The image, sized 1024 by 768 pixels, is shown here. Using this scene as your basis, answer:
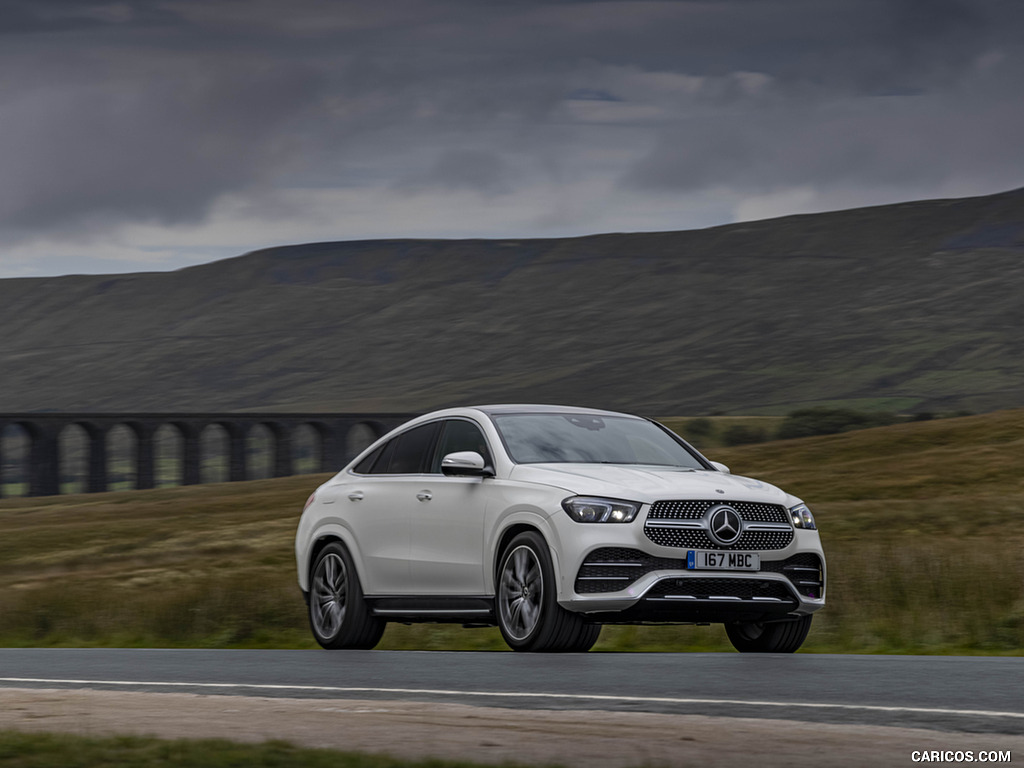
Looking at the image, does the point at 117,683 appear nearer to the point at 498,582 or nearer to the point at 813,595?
the point at 498,582

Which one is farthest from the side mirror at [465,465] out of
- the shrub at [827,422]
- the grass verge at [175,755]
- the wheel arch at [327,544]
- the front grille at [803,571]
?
the shrub at [827,422]

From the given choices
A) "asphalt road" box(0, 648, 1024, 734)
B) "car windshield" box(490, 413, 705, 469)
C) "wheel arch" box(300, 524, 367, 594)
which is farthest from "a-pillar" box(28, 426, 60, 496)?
"car windshield" box(490, 413, 705, 469)

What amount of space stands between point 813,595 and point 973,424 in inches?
1575

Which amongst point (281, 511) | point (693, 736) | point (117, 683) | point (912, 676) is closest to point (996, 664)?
point (912, 676)

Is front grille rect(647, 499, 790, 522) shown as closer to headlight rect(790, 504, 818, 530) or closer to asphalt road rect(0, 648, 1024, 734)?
headlight rect(790, 504, 818, 530)

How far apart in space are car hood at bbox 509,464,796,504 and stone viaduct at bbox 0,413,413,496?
121453 mm

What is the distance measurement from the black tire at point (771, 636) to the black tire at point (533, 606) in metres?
1.64

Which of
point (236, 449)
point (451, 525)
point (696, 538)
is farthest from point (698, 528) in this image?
point (236, 449)

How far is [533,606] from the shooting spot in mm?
10852

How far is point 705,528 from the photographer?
1060cm

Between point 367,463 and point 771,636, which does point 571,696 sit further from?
point 367,463

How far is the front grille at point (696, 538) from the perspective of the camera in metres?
10.5

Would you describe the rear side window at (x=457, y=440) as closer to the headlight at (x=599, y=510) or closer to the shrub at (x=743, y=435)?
the headlight at (x=599, y=510)

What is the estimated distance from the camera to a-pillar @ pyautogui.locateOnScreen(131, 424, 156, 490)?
139875 millimetres
